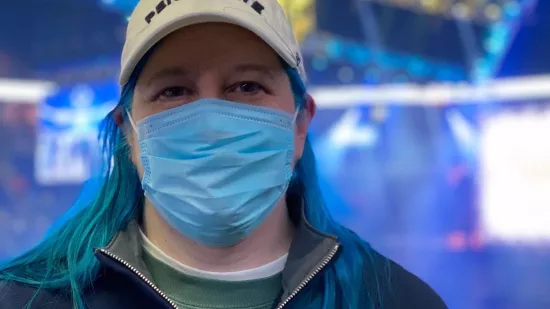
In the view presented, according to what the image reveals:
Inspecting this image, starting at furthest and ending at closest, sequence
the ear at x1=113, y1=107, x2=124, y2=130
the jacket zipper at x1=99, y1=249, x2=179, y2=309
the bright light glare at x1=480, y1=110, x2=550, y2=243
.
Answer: the bright light glare at x1=480, y1=110, x2=550, y2=243, the ear at x1=113, y1=107, x2=124, y2=130, the jacket zipper at x1=99, y1=249, x2=179, y2=309

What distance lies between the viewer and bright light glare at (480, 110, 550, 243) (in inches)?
78.7

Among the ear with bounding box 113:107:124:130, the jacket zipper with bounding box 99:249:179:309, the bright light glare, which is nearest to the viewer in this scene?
the jacket zipper with bounding box 99:249:179:309

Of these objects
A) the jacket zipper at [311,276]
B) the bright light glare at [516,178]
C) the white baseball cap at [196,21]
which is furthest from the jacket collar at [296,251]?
the bright light glare at [516,178]

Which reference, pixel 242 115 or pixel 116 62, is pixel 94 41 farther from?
pixel 242 115

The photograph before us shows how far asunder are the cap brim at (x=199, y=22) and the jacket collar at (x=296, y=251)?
0.87 feet

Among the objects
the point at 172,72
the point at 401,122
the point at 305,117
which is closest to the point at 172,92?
the point at 172,72

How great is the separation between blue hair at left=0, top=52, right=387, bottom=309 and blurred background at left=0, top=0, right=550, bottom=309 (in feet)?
2.95

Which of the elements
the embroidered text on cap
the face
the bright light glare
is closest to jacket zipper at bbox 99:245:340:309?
the face

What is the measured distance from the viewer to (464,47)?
6.84 feet

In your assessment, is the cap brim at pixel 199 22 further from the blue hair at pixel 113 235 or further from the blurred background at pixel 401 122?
the blurred background at pixel 401 122

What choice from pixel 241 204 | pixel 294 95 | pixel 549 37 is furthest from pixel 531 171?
pixel 241 204

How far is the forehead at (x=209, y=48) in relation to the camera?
93cm

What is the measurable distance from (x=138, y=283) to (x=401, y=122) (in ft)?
4.52

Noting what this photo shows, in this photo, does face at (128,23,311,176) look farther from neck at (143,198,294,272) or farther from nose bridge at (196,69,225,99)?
neck at (143,198,294,272)
